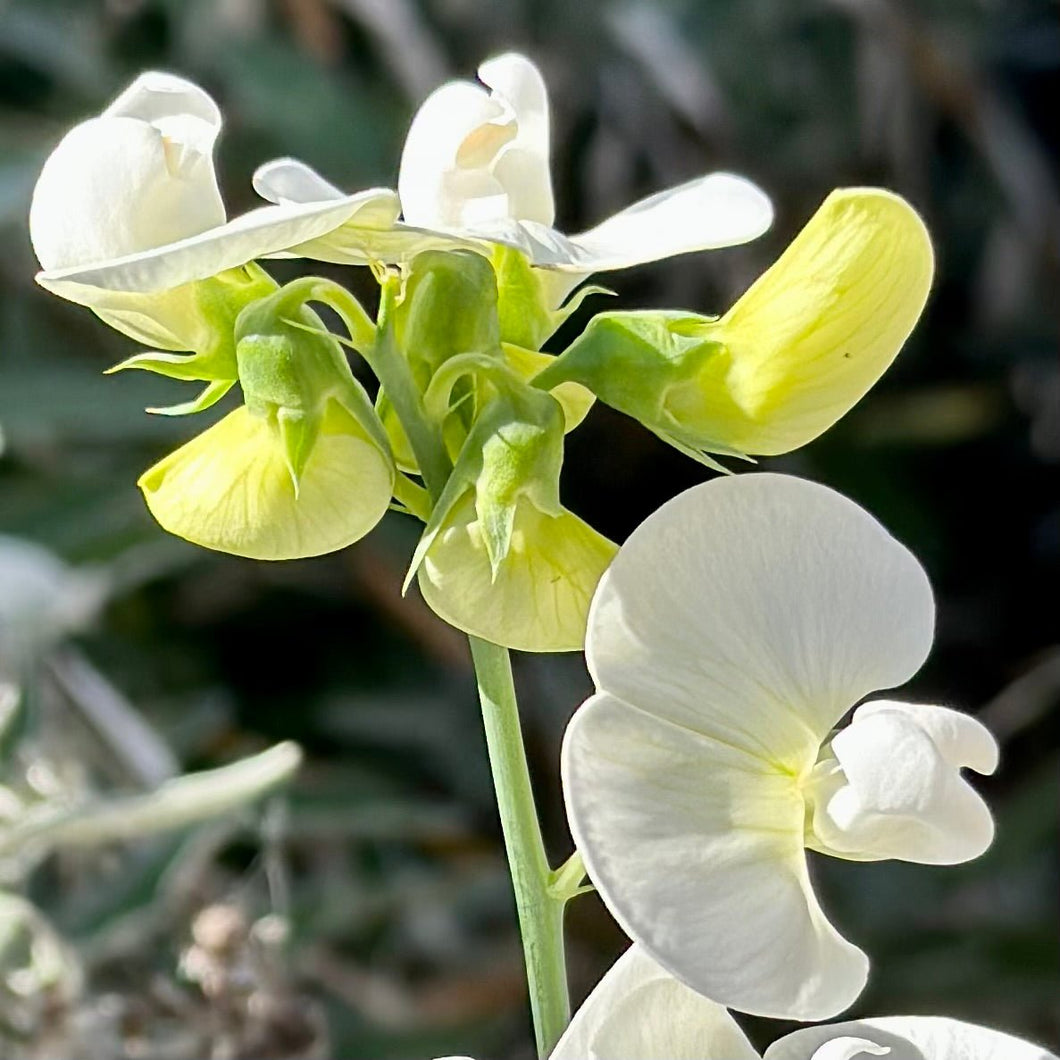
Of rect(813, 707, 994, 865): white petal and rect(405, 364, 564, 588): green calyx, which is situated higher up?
rect(405, 364, 564, 588): green calyx

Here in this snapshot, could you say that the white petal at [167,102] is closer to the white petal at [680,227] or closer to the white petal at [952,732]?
the white petal at [680,227]

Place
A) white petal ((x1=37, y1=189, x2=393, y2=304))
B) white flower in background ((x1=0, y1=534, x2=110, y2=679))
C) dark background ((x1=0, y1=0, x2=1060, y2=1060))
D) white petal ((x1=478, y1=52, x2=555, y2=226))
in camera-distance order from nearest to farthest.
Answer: white petal ((x1=37, y1=189, x2=393, y2=304))
white petal ((x1=478, y1=52, x2=555, y2=226))
white flower in background ((x1=0, y1=534, x2=110, y2=679))
dark background ((x1=0, y1=0, x2=1060, y2=1060))

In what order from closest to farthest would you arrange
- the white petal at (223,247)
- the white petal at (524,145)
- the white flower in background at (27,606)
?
the white petal at (223,247) < the white petal at (524,145) < the white flower in background at (27,606)

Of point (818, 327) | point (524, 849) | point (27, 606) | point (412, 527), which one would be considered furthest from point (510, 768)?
point (412, 527)

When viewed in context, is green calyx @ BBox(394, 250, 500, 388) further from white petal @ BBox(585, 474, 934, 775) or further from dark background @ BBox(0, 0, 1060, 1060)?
dark background @ BBox(0, 0, 1060, 1060)

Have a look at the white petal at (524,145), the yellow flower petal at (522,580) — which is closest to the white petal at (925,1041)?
the yellow flower petal at (522,580)

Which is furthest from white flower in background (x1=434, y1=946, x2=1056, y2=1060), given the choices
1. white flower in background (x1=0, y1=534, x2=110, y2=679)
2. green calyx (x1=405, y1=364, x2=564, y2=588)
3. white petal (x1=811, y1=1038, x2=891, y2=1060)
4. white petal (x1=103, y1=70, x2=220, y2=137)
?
white flower in background (x1=0, y1=534, x2=110, y2=679)

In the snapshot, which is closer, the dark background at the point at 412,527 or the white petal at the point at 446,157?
the white petal at the point at 446,157
